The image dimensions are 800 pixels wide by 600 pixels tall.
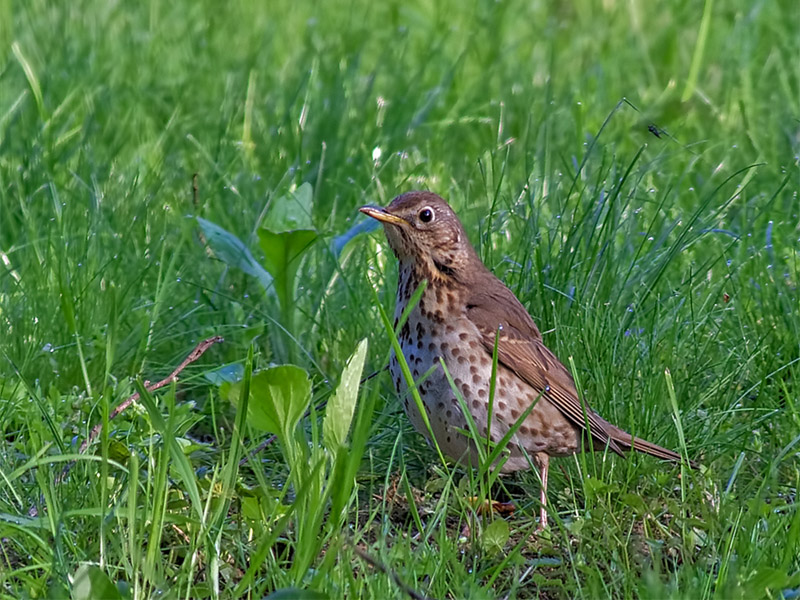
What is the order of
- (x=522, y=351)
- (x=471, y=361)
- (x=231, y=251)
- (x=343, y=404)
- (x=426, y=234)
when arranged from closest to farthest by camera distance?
1. (x=343, y=404)
2. (x=471, y=361)
3. (x=522, y=351)
4. (x=426, y=234)
5. (x=231, y=251)

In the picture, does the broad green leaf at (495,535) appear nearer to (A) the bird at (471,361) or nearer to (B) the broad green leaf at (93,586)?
(A) the bird at (471,361)

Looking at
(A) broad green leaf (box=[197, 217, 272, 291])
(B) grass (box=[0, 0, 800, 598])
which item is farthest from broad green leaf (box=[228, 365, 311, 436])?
(A) broad green leaf (box=[197, 217, 272, 291])

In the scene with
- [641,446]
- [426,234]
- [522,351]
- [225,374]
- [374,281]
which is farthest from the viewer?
[374,281]

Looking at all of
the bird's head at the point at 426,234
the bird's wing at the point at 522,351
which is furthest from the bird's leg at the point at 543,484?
the bird's head at the point at 426,234

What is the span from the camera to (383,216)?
426 centimetres

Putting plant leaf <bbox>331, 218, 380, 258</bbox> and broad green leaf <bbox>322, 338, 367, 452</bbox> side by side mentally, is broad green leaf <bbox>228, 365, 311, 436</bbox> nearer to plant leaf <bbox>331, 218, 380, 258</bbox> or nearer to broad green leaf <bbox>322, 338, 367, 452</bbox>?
broad green leaf <bbox>322, 338, 367, 452</bbox>

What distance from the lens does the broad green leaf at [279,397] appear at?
3.44 metres

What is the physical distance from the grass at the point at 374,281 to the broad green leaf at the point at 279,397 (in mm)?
79

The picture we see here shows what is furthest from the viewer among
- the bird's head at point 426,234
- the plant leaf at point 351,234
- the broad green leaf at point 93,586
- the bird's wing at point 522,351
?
the plant leaf at point 351,234

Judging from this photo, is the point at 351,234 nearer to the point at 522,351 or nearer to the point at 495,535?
the point at 522,351

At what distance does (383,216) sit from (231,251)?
0.84m

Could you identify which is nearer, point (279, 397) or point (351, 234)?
point (279, 397)

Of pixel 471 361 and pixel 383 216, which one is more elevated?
pixel 383 216

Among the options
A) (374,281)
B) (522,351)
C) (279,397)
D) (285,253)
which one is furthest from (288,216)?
(279,397)
